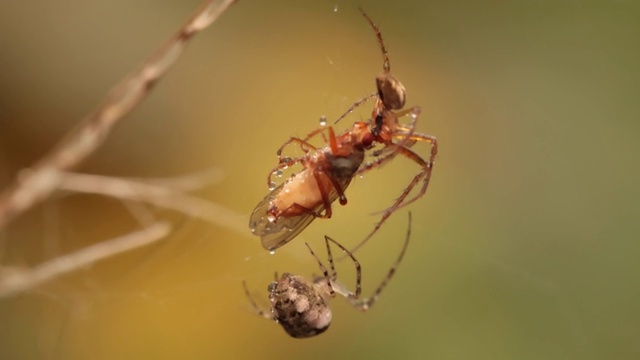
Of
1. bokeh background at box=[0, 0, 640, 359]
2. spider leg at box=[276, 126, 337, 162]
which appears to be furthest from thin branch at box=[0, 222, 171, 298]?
spider leg at box=[276, 126, 337, 162]

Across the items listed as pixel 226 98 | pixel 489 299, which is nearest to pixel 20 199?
pixel 226 98

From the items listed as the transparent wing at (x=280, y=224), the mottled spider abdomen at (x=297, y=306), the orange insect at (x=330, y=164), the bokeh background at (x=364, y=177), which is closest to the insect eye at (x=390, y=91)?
the orange insect at (x=330, y=164)

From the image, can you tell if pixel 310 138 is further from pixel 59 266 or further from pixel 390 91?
pixel 59 266

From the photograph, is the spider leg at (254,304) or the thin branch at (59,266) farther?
the spider leg at (254,304)

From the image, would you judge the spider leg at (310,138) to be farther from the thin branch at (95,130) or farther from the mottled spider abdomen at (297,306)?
the thin branch at (95,130)

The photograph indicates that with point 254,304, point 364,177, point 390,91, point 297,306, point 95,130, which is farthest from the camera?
point 364,177

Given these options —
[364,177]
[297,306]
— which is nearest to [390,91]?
[297,306]

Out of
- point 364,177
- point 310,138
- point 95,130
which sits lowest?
point 95,130
